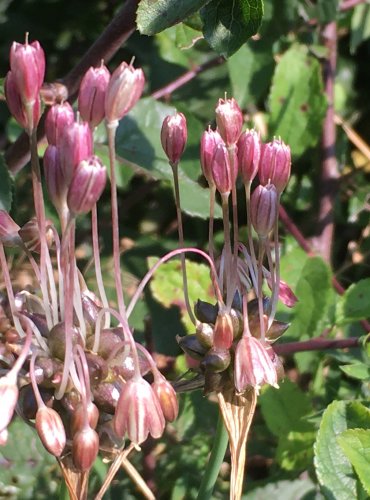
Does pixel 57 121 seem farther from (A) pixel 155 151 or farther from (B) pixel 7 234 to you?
(A) pixel 155 151

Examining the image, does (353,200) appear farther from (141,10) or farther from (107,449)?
(107,449)

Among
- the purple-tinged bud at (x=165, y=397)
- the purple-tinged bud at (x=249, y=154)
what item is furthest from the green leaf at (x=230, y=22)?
the purple-tinged bud at (x=165, y=397)

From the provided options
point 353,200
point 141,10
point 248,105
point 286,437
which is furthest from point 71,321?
point 353,200

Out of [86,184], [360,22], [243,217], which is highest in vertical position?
[86,184]

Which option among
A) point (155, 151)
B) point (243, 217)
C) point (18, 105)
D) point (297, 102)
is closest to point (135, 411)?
point (18, 105)

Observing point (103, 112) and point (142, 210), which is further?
point (142, 210)

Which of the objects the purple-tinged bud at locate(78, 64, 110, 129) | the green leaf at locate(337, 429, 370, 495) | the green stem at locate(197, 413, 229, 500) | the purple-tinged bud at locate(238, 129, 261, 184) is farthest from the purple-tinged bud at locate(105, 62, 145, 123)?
the green leaf at locate(337, 429, 370, 495)

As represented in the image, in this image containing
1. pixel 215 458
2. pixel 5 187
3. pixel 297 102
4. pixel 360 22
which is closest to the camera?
pixel 215 458

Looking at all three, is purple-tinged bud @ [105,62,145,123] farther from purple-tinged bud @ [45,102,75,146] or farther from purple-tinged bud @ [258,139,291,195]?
purple-tinged bud @ [258,139,291,195]
